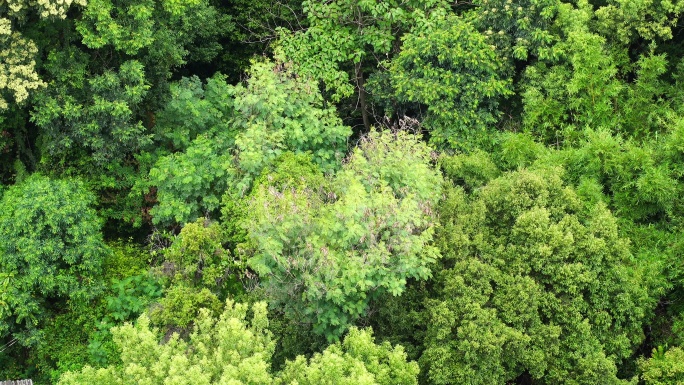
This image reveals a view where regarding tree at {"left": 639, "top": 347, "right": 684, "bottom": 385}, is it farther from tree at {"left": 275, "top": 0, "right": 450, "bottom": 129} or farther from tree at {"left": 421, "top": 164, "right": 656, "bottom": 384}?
tree at {"left": 275, "top": 0, "right": 450, "bottom": 129}

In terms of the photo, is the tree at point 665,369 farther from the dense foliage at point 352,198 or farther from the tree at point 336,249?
the tree at point 336,249

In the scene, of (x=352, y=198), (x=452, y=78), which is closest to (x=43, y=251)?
(x=352, y=198)

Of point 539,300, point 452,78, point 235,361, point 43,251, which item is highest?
point 452,78

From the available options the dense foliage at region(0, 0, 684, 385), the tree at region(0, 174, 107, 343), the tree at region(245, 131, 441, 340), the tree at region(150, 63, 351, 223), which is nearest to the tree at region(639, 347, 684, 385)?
the dense foliage at region(0, 0, 684, 385)

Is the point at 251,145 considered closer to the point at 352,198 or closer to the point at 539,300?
the point at 352,198

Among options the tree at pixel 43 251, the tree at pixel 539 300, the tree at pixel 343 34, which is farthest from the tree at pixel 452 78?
the tree at pixel 43 251

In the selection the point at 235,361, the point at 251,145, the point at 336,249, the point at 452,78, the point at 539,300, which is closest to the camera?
the point at 235,361

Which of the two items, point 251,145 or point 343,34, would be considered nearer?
point 251,145

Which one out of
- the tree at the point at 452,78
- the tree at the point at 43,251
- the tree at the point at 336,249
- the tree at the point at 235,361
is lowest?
the tree at the point at 43,251
